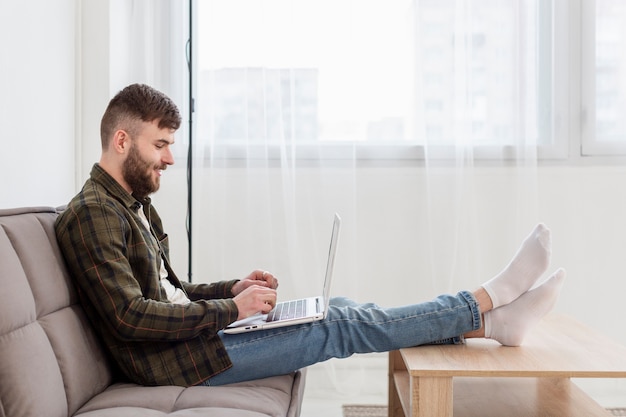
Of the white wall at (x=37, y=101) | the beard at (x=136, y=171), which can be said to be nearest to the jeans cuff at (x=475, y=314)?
the beard at (x=136, y=171)

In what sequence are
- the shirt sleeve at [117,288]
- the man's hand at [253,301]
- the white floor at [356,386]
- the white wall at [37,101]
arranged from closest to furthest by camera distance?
the shirt sleeve at [117,288] < the man's hand at [253,301] < the white wall at [37,101] < the white floor at [356,386]

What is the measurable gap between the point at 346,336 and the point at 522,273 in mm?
523

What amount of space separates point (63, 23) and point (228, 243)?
1.07 meters

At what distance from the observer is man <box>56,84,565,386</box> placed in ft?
5.74

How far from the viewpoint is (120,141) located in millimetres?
1943

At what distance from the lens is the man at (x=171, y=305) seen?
1749mm

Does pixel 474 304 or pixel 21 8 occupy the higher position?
pixel 21 8

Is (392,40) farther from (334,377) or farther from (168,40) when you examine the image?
(334,377)

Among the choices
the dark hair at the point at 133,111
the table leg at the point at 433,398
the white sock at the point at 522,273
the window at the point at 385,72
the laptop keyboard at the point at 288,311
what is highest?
the window at the point at 385,72

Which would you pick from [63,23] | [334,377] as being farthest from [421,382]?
[63,23]

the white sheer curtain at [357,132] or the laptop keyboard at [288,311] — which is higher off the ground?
the white sheer curtain at [357,132]

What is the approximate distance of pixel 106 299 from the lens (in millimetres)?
1721

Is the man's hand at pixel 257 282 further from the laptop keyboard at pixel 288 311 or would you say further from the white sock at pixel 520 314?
the white sock at pixel 520 314

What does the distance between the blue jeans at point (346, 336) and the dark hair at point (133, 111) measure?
1.93ft
